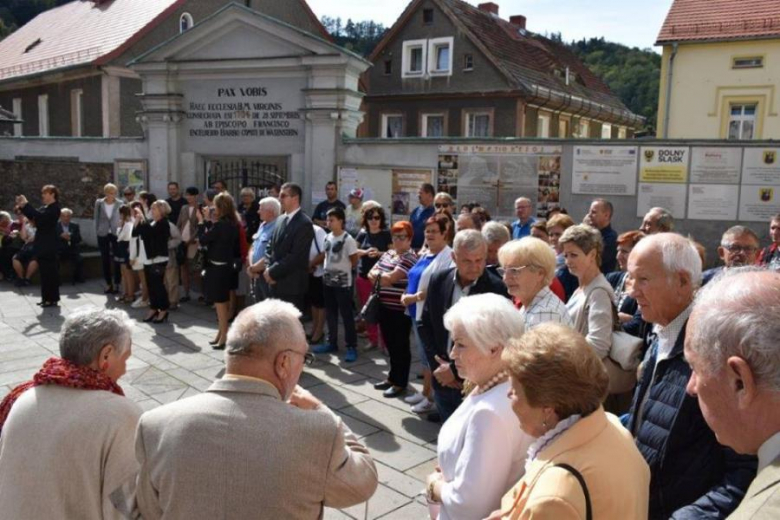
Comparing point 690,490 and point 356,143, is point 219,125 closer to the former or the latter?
point 356,143

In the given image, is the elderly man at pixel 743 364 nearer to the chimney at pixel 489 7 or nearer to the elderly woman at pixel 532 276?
the elderly woman at pixel 532 276

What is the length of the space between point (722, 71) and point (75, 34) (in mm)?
27022

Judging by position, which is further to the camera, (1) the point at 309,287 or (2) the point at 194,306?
(2) the point at 194,306

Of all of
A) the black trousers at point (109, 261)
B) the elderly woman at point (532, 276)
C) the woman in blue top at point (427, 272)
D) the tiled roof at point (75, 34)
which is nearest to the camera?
the elderly woman at point (532, 276)

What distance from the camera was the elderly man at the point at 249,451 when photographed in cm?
195

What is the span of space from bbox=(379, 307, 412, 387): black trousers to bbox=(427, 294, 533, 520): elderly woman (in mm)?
3373

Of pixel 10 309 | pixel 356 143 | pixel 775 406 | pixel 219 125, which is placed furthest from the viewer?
pixel 219 125

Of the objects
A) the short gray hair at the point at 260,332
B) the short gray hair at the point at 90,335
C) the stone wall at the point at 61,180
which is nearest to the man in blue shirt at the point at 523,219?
the short gray hair at the point at 90,335

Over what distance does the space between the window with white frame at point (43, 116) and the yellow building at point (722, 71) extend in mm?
24814

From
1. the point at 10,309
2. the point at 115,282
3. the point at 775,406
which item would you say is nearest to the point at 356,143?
the point at 115,282

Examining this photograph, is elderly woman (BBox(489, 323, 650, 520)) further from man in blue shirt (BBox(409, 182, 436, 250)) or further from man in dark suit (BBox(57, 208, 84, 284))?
man in dark suit (BBox(57, 208, 84, 284))

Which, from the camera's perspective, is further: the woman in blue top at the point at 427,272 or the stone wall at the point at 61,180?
the stone wall at the point at 61,180

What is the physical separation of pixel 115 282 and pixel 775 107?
66.6ft

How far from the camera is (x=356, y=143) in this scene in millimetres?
11375
